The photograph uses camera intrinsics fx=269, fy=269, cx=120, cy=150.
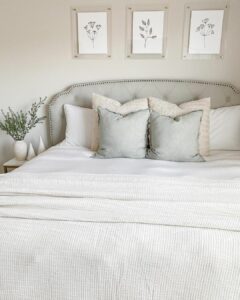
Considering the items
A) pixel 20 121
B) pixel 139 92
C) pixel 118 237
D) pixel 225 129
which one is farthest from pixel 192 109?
pixel 20 121

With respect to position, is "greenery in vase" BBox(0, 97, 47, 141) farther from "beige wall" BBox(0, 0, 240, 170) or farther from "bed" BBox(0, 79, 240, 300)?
"bed" BBox(0, 79, 240, 300)

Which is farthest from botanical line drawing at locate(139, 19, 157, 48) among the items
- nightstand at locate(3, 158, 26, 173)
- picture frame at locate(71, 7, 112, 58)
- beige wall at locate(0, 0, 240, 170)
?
nightstand at locate(3, 158, 26, 173)

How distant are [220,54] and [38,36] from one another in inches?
67.3

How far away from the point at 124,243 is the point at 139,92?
1.73 meters

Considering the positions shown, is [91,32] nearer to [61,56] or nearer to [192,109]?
[61,56]

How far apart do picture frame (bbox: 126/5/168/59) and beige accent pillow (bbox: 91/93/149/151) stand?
1.62ft

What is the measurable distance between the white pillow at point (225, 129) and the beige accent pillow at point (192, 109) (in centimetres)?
11

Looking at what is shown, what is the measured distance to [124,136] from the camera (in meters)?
2.05

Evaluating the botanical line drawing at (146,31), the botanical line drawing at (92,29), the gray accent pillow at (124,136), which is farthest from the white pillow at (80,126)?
the botanical line drawing at (146,31)

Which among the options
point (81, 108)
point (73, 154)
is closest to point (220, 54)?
point (81, 108)

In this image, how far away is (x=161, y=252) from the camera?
3.36 ft

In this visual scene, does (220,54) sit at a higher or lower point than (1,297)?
higher

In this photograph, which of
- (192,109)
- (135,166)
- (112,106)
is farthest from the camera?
(112,106)

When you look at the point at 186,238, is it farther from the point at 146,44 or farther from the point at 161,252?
the point at 146,44
